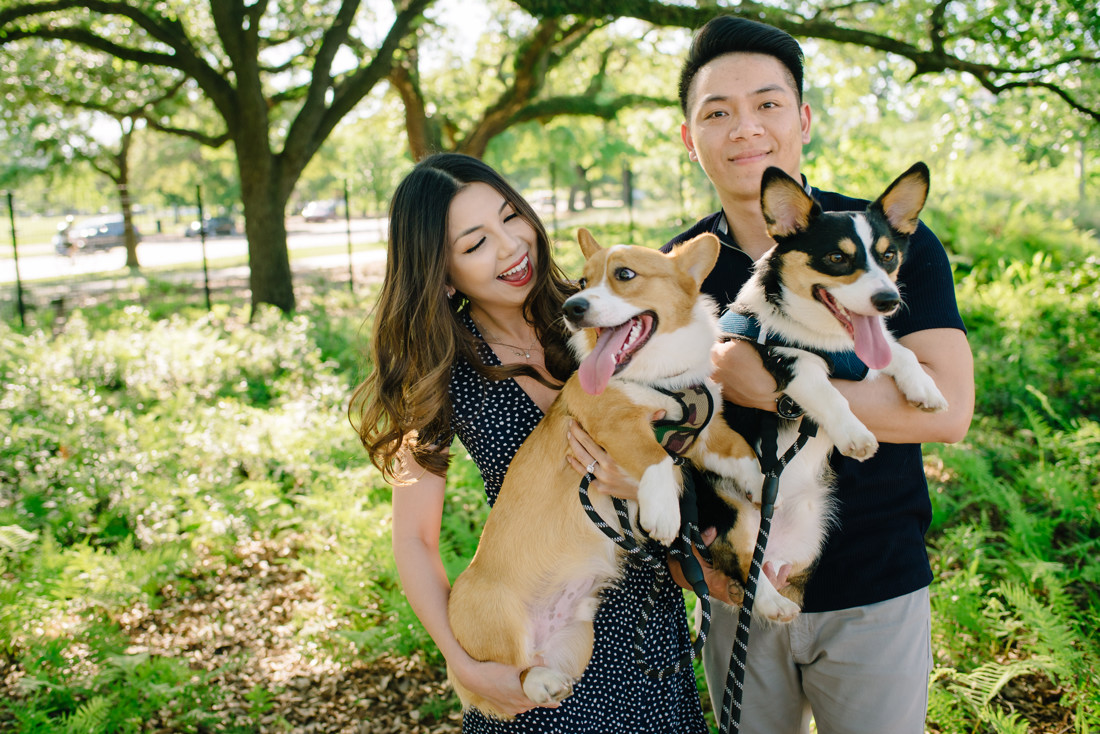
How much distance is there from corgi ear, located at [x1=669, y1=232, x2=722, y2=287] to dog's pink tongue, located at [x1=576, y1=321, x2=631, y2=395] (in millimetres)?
296

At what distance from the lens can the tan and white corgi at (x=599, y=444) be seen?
2240 mm

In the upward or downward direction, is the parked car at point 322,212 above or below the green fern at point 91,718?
above

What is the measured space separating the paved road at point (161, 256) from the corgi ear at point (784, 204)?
15.0m

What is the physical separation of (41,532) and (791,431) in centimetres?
523

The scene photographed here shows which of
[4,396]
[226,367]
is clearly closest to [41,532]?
[4,396]

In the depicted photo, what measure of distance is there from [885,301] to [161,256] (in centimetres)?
3169

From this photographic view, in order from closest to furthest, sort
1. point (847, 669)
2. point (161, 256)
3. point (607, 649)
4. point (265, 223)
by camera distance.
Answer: point (847, 669) → point (607, 649) → point (265, 223) → point (161, 256)

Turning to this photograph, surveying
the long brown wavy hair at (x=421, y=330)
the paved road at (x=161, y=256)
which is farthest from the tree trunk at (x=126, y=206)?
the long brown wavy hair at (x=421, y=330)

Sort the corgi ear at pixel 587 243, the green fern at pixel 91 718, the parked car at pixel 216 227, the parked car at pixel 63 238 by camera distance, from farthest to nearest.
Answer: the parked car at pixel 216 227, the parked car at pixel 63 238, the green fern at pixel 91 718, the corgi ear at pixel 587 243

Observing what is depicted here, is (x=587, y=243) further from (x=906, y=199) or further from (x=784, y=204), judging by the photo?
(x=906, y=199)

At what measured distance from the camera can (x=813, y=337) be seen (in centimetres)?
219

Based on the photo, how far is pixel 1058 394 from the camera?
6422mm

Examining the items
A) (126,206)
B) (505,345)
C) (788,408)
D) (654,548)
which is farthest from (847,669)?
(126,206)

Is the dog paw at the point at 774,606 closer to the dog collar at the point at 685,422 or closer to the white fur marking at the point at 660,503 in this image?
the white fur marking at the point at 660,503
